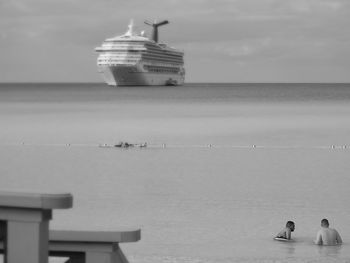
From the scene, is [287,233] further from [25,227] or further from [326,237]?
[25,227]

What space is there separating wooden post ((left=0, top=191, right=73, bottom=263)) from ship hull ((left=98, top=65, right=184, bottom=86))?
12491 centimetres

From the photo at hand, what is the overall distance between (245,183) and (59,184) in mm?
5178

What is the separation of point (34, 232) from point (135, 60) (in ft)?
406

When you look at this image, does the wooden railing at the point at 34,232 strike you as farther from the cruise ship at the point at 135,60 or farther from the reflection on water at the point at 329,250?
the cruise ship at the point at 135,60

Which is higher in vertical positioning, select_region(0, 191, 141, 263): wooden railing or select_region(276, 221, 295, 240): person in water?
select_region(276, 221, 295, 240): person in water

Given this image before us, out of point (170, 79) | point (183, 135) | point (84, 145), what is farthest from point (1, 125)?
point (170, 79)

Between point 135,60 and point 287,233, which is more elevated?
point 135,60

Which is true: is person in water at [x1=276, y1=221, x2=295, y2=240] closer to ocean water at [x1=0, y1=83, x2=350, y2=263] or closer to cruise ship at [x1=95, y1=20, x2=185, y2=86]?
ocean water at [x1=0, y1=83, x2=350, y2=263]

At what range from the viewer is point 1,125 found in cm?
6156

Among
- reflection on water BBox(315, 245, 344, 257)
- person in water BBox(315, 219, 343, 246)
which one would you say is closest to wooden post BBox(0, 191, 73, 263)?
reflection on water BBox(315, 245, 344, 257)

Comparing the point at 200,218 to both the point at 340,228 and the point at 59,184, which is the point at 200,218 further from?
the point at 59,184

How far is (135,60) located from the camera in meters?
127

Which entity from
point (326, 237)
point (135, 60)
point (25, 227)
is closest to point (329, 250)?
point (326, 237)

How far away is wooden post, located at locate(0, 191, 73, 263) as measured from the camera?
11.4ft
